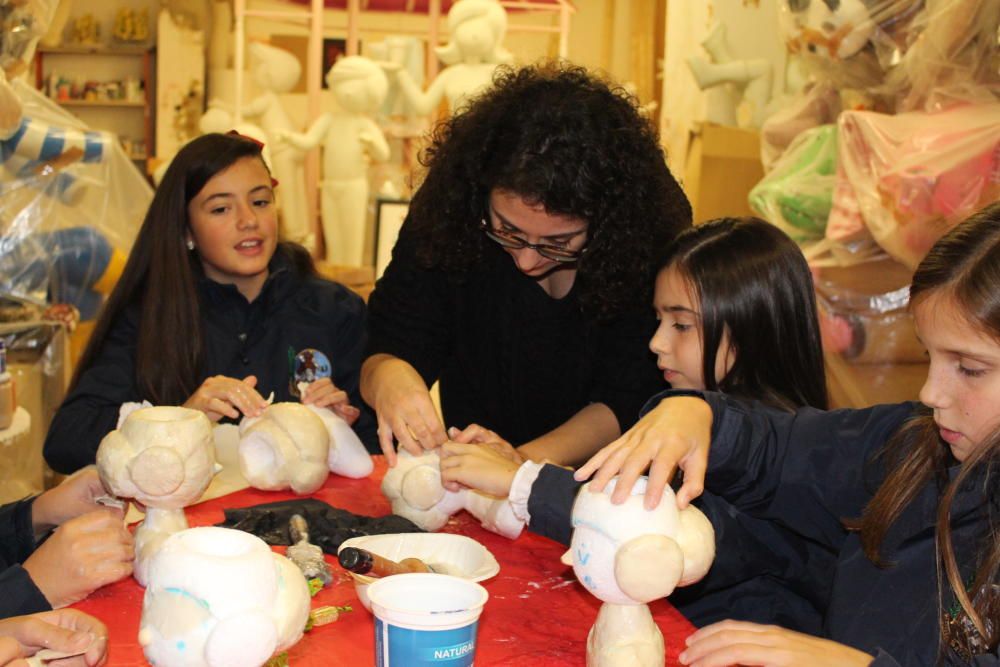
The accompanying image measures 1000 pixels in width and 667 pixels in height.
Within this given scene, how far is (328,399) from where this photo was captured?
6.26 ft

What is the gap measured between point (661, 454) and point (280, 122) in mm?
3911

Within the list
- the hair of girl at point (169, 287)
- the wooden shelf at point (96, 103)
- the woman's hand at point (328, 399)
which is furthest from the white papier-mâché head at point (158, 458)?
the wooden shelf at point (96, 103)

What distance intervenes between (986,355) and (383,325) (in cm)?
116

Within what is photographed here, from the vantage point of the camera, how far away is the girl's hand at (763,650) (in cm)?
105

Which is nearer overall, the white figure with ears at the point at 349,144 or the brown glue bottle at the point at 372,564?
the brown glue bottle at the point at 372,564

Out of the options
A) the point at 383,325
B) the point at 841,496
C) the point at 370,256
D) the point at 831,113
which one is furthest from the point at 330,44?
the point at 841,496

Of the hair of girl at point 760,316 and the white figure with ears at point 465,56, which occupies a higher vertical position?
the white figure with ears at point 465,56

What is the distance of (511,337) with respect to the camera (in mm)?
1960

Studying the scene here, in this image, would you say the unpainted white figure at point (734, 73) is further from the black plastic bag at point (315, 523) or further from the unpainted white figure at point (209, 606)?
the unpainted white figure at point (209, 606)

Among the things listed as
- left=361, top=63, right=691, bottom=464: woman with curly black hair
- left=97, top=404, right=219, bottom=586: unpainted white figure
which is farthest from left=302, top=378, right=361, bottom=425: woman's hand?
left=97, top=404, right=219, bottom=586: unpainted white figure

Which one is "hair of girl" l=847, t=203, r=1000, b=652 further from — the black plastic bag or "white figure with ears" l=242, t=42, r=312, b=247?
"white figure with ears" l=242, t=42, r=312, b=247

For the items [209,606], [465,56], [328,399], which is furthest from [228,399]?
[465,56]

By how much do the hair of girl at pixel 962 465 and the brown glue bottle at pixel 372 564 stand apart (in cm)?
56

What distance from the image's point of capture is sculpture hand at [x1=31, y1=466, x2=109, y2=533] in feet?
4.97
